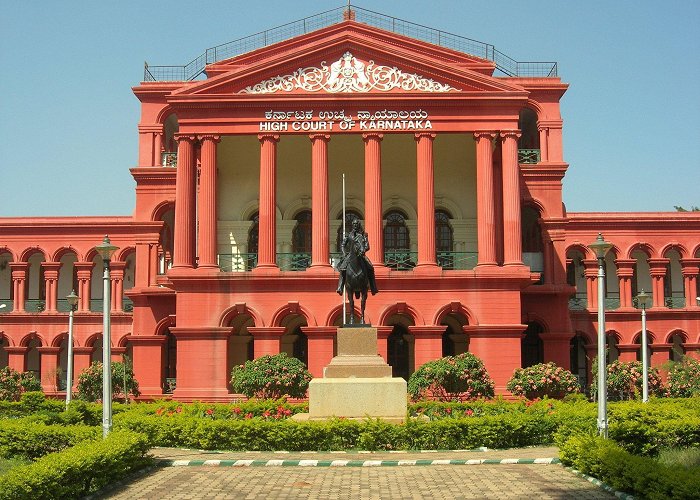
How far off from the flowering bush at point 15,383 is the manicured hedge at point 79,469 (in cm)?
2450

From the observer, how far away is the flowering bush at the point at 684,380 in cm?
3922

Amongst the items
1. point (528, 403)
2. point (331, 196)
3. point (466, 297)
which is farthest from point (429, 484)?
→ point (331, 196)

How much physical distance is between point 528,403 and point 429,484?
12.2 metres

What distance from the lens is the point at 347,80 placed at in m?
38.8

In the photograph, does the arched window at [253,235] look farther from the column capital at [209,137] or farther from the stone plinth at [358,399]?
the stone plinth at [358,399]

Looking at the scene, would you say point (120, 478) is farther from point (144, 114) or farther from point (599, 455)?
point (144, 114)

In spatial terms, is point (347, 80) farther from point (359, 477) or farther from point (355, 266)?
point (359, 477)

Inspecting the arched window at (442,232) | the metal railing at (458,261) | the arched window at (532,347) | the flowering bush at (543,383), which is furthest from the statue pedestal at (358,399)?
the arched window at (532,347)

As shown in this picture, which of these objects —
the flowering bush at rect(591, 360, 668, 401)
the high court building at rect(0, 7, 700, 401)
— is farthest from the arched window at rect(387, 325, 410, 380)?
the flowering bush at rect(591, 360, 668, 401)

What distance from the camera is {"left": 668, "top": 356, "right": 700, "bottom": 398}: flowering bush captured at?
129ft

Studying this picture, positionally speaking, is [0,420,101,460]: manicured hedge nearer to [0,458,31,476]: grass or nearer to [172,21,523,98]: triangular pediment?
[0,458,31,476]: grass

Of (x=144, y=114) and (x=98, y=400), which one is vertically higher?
(x=144, y=114)

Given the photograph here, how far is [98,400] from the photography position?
131 feet

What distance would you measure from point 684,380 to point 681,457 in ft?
74.0
